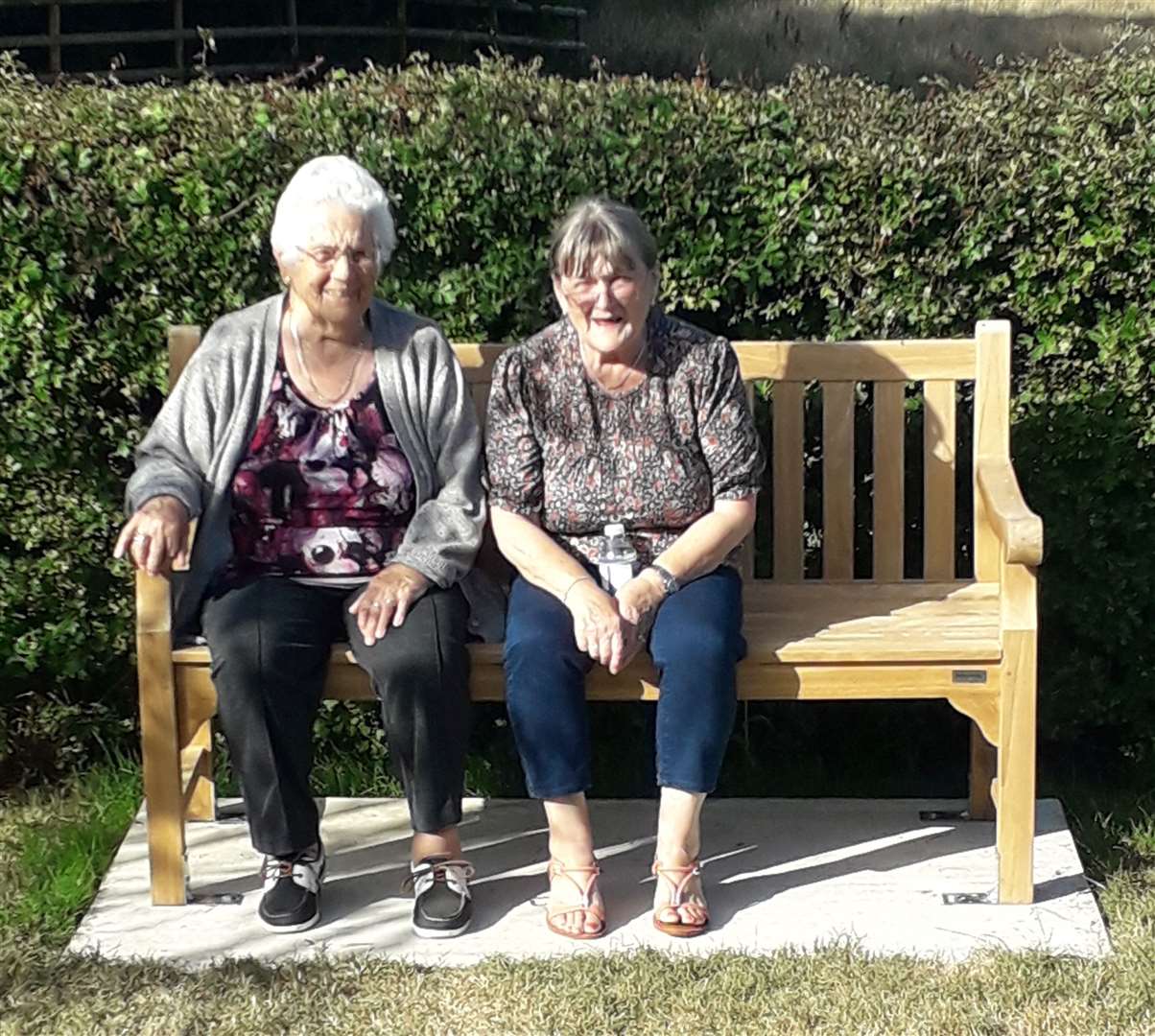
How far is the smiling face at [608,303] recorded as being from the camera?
11.8 ft

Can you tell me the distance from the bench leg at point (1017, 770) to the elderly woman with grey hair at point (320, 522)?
1.07m

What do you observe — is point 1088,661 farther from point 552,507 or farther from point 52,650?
point 52,650

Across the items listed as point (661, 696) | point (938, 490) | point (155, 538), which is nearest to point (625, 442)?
point (661, 696)

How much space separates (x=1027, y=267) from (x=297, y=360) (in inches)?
68.0

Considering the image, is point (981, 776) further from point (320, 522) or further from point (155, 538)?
point (155, 538)

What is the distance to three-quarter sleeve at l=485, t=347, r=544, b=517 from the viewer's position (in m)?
3.72

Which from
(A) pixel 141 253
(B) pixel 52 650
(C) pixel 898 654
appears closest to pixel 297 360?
(A) pixel 141 253

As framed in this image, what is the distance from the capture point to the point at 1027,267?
4156 millimetres

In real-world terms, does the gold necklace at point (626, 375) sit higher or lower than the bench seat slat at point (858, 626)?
higher

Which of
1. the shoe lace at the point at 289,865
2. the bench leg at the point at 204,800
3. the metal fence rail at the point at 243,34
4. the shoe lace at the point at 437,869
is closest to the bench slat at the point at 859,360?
the shoe lace at the point at 437,869

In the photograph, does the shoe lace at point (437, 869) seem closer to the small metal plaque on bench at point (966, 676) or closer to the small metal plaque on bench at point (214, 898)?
the small metal plaque on bench at point (214, 898)

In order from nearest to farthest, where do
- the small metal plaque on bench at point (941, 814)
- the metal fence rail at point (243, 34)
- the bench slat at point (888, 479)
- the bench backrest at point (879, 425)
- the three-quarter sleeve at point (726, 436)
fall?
the three-quarter sleeve at point (726, 436) → the bench backrest at point (879, 425) → the bench slat at point (888, 479) → the small metal plaque on bench at point (941, 814) → the metal fence rail at point (243, 34)

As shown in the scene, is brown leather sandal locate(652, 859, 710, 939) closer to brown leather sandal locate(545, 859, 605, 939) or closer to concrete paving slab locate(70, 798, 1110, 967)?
concrete paving slab locate(70, 798, 1110, 967)

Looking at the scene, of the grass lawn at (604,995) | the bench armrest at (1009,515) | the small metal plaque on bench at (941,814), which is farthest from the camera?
the small metal plaque on bench at (941,814)
